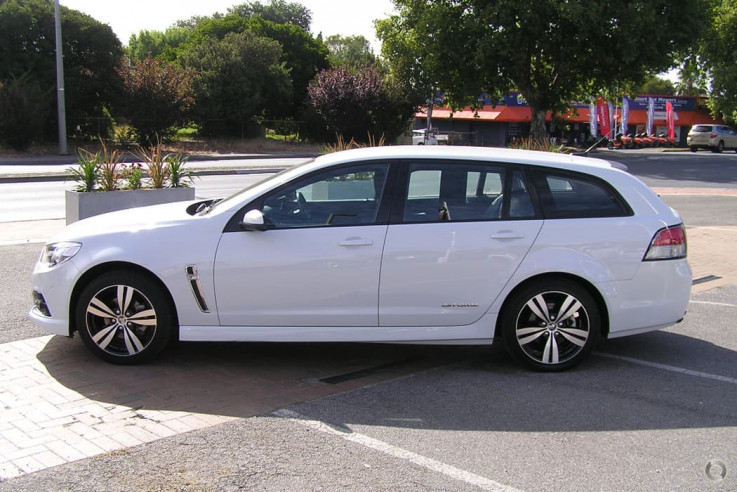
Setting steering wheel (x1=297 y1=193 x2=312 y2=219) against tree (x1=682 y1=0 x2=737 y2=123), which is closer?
steering wheel (x1=297 y1=193 x2=312 y2=219)

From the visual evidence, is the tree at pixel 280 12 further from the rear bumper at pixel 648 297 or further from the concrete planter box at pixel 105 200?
the rear bumper at pixel 648 297

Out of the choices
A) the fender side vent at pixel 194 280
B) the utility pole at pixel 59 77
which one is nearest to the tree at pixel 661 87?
the utility pole at pixel 59 77

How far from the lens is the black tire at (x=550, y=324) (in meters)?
5.47

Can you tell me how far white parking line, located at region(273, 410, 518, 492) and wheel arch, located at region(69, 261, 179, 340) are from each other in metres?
1.32

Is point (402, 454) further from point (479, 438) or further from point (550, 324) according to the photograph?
point (550, 324)

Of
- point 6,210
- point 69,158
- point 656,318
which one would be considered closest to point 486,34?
point 69,158

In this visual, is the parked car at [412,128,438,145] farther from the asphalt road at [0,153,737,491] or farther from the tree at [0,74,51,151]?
the asphalt road at [0,153,737,491]

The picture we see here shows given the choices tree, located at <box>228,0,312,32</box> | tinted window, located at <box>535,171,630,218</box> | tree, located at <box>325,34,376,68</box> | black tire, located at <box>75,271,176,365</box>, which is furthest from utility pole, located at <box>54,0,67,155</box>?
tree, located at <box>325,34,376,68</box>

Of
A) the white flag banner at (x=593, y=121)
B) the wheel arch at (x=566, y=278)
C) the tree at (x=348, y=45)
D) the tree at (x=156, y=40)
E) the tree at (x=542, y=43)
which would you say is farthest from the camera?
the tree at (x=348, y=45)

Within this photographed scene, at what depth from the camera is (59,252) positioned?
550 centimetres

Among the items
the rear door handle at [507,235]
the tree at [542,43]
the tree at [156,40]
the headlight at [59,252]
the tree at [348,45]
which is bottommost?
the headlight at [59,252]

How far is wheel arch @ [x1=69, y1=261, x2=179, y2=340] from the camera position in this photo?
213 inches

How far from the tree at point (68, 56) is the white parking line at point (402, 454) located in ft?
104

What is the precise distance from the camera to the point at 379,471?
3.94 meters
